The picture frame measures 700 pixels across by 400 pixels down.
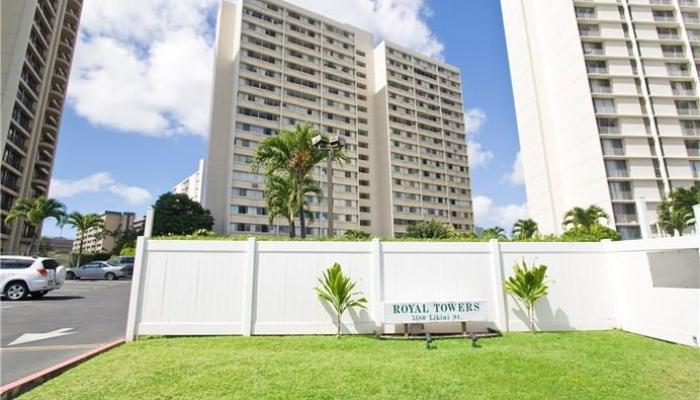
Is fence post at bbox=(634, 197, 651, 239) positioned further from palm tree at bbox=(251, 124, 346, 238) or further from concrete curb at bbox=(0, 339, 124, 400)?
concrete curb at bbox=(0, 339, 124, 400)

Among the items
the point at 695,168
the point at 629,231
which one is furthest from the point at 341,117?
the point at 695,168

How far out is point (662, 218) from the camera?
3359 centimetres

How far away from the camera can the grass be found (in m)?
5.25

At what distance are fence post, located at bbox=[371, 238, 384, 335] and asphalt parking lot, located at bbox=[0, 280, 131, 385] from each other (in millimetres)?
6443

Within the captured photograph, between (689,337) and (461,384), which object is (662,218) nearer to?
(689,337)

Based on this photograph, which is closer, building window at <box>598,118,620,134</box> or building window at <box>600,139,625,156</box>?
building window at <box>600,139,625,156</box>

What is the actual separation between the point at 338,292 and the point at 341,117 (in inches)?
2056

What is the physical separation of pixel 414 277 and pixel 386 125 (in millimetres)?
55351

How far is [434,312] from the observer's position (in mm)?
8570

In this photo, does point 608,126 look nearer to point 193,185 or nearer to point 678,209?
point 678,209

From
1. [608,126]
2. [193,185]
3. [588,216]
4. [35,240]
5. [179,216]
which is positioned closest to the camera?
[588,216]

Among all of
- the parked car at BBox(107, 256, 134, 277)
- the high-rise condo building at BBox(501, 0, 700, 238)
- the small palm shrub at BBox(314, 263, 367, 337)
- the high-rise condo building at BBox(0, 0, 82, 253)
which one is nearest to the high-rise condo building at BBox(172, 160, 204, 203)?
the high-rise condo building at BBox(0, 0, 82, 253)

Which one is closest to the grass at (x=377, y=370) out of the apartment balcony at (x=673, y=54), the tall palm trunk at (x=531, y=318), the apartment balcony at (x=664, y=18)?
the tall palm trunk at (x=531, y=318)

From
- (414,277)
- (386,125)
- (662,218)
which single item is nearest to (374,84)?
(386,125)
